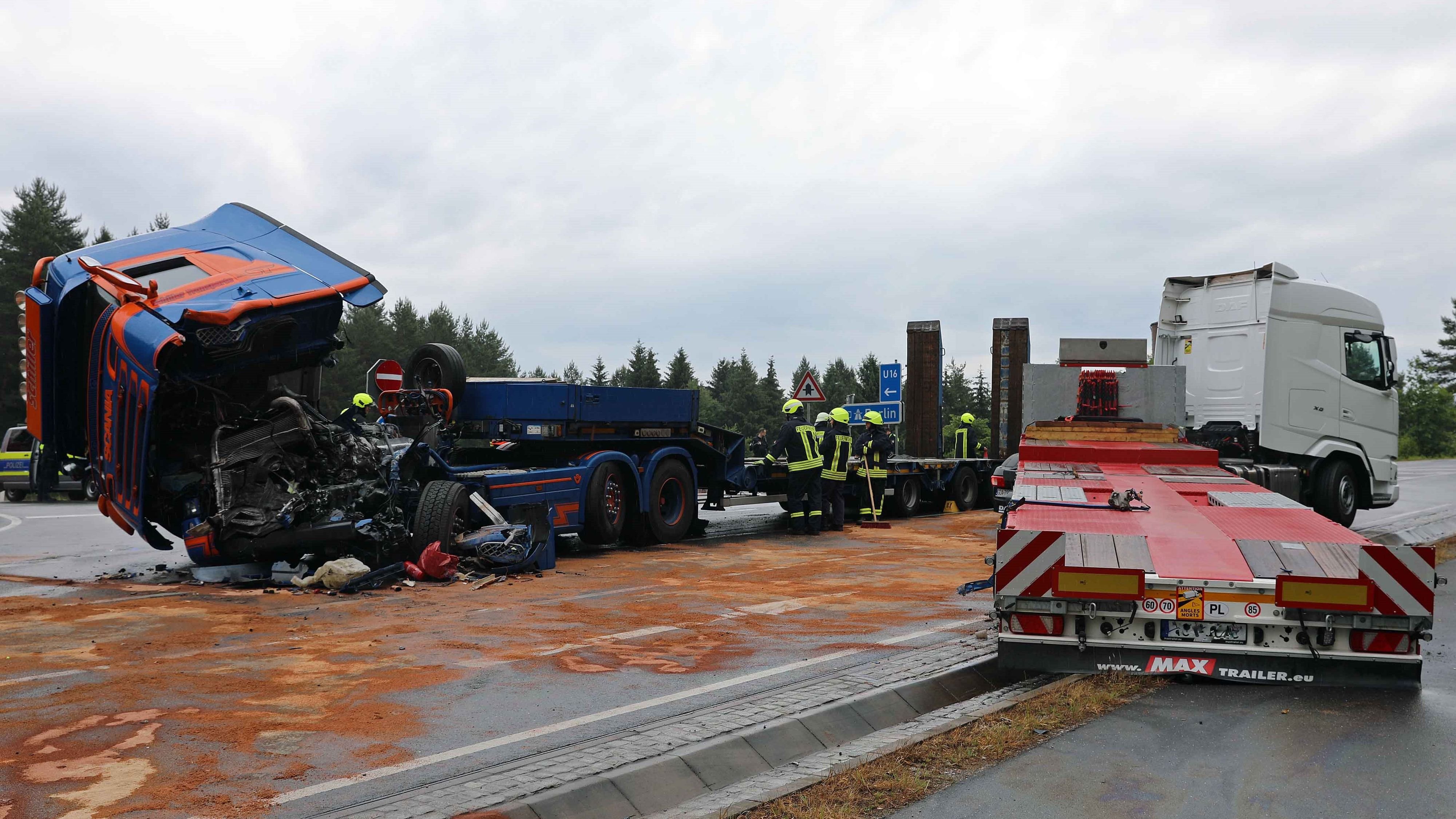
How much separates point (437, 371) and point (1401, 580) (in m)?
9.86

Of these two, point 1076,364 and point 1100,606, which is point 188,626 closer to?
point 1100,606

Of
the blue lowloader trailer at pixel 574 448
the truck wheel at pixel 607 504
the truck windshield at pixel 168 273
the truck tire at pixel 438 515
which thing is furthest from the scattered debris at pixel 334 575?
the truck wheel at pixel 607 504

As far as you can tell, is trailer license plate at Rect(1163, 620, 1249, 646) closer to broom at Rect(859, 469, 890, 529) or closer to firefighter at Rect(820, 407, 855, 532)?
firefighter at Rect(820, 407, 855, 532)

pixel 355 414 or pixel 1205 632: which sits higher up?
pixel 355 414

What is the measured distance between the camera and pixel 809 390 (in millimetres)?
19016

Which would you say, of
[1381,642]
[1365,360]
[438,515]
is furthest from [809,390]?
[1381,642]

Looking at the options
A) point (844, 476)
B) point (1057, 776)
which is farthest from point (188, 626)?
point (844, 476)

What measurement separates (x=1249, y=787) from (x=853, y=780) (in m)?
1.64

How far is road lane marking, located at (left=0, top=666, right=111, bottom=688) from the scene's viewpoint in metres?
5.82

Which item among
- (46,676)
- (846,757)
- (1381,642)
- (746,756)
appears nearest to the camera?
(746,756)

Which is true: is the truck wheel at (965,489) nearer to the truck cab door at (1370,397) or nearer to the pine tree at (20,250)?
the truck cab door at (1370,397)

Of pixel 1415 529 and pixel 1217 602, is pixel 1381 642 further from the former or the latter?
pixel 1415 529

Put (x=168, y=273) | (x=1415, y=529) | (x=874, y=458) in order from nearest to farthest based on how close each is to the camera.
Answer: (x=168, y=273) → (x=1415, y=529) → (x=874, y=458)

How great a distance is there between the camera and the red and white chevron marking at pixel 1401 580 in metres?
5.50
